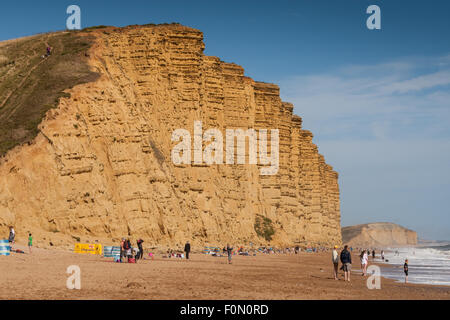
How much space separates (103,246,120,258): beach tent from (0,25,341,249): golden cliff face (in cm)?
271

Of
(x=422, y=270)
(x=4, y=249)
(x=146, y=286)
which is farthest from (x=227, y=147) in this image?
(x=146, y=286)

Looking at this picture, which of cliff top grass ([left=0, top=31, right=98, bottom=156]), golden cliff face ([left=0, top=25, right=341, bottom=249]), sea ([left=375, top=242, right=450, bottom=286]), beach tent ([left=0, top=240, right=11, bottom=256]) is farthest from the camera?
cliff top grass ([left=0, top=31, right=98, bottom=156])

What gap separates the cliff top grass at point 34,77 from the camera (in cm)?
3073

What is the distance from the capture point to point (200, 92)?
45.8 meters

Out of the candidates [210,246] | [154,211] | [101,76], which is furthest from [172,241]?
[101,76]

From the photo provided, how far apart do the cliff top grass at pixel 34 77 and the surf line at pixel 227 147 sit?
9.66m

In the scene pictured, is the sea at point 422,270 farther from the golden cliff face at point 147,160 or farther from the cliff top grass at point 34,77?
the cliff top grass at point 34,77

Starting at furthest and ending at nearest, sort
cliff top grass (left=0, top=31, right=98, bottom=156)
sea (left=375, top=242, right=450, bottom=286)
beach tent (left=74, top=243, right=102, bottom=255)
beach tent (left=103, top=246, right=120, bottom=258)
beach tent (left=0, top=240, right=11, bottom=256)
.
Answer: cliff top grass (left=0, top=31, right=98, bottom=156) < beach tent (left=74, top=243, right=102, bottom=255) < sea (left=375, top=242, right=450, bottom=286) < beach tent (left=103, top=246, right=120, bottom=258) < beach tent (left=0, top=240, right=11, bottom=256)

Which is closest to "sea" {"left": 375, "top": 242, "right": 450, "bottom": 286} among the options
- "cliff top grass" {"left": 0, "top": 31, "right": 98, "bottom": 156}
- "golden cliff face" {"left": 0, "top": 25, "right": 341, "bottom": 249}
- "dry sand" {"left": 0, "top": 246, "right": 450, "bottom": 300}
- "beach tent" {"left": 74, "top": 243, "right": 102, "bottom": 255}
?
"dry sand" {"left": 0, "top": 246, "right": 450, "bottom": 300}

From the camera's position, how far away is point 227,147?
2135 inches

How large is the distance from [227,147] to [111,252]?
2911 cm

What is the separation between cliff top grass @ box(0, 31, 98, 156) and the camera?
101 ft

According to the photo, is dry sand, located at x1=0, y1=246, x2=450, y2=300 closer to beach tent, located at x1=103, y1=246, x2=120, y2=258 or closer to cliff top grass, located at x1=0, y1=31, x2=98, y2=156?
beach tent, located at x1=103, y1=246, x2=120, y2=258

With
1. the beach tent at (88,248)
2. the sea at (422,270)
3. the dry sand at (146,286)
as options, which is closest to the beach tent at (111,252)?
the beach tent at (88,248)
